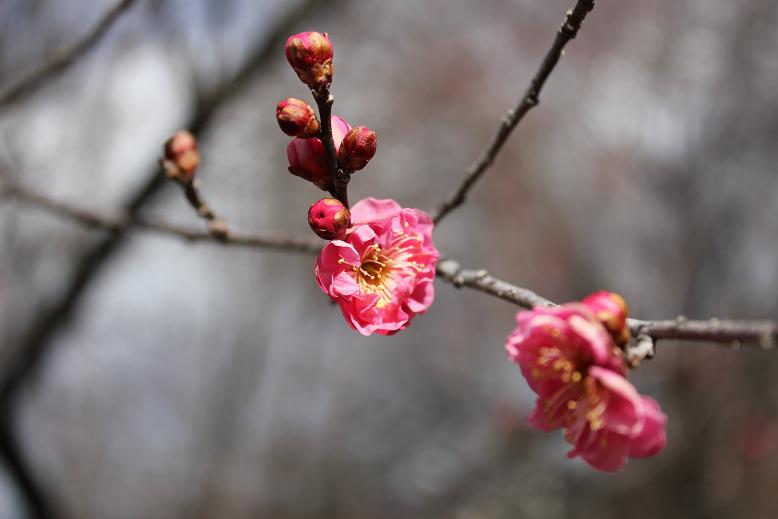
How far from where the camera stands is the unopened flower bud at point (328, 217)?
1.11m

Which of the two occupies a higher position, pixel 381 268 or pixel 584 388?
pixel 584 388

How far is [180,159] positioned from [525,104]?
832 millimetres

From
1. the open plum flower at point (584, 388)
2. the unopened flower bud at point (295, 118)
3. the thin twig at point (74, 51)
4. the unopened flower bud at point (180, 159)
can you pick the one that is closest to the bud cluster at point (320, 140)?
the unopened flower bud at point (295, 118)

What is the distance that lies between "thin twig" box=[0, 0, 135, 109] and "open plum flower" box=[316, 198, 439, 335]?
109 cm

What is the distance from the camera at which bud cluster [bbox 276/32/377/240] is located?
105 centimetres

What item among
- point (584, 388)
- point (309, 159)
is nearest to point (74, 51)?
point (309, 159)

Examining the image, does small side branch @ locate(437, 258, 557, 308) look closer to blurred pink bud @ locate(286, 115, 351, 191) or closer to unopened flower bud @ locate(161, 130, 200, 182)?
blurred pink bud @ locate(286, 115, 351, 191)

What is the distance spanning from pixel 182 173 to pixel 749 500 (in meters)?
5.34

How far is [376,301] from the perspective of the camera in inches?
47.4

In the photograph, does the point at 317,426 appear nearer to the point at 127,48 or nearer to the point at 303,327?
the point at 303,327

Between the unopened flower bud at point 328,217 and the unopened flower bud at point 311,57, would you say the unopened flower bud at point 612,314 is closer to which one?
the unopened flower bud at point 328,217

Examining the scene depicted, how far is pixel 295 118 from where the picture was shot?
1.07 meters

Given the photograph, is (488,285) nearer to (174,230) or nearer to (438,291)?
(174,230)

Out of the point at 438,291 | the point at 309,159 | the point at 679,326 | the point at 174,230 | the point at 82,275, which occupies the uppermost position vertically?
the point at 679,326
